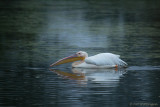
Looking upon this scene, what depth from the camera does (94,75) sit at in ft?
34.0

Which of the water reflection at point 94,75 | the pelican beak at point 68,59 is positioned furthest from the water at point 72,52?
the pelican beak at point 68,59

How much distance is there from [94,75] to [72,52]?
9.74ft

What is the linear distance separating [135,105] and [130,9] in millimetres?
20845

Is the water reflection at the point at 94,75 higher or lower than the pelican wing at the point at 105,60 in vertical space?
lower

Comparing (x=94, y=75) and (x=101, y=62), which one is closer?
(x=94, y=75)

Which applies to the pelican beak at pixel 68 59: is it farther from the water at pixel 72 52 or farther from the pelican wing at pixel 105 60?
the pelican wing at pixel 105 60

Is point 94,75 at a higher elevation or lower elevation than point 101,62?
lower

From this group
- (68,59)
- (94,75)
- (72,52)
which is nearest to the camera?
(94,75)

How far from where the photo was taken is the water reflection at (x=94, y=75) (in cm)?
975

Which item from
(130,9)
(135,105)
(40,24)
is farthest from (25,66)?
(130,9)

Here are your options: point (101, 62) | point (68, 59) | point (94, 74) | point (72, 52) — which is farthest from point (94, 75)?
point (72, 52)

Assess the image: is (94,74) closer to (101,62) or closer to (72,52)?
(101,62)

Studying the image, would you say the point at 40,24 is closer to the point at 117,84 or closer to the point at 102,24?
the point at 102,24

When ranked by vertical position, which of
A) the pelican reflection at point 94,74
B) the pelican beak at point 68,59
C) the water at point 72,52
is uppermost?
the pelican beak at point 68,59
